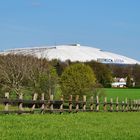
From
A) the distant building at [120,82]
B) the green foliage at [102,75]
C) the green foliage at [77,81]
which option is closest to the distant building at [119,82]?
the distant building at [120,82]

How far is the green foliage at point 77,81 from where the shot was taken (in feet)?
185

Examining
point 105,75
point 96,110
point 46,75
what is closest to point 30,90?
point 46,75

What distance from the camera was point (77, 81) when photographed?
2259 inches

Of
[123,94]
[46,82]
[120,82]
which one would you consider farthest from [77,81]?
[120,82]

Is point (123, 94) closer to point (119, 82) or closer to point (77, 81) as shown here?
point (77, 81)

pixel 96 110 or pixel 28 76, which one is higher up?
pixel 28 76

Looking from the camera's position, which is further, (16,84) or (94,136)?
(16,84)

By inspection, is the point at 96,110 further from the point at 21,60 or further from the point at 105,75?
the point at 105,75

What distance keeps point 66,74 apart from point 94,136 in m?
45.2

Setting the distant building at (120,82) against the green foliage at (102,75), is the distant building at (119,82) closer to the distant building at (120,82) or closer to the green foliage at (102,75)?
the distant building at (120,82)

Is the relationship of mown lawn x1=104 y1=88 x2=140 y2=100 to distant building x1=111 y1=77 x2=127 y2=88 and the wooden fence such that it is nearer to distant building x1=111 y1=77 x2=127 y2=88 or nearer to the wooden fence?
the wooden fence

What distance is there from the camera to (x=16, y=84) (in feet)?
180

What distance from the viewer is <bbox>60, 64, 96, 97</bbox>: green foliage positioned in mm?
56344

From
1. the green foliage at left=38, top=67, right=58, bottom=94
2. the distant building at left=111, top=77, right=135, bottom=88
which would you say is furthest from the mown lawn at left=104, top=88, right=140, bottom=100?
the distant building at left=111, top=77, right=135, bottom=88
